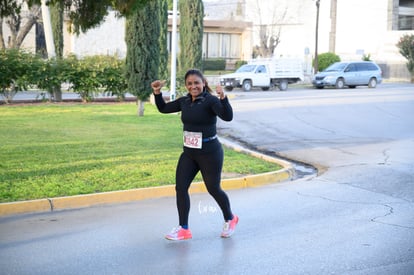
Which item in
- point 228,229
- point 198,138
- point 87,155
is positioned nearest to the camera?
point 198,138

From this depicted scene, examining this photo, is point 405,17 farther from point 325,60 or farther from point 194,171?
point 194,171

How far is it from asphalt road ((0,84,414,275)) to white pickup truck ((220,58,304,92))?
24.5 metres

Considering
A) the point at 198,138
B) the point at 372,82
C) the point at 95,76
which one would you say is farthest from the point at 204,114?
the point at 372,82

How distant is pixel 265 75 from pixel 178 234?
102ft

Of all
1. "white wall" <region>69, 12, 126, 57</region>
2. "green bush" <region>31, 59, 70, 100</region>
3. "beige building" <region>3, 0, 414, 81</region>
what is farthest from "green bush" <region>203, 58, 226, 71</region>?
"green bush" <region>31, 59, 70, 100</region>

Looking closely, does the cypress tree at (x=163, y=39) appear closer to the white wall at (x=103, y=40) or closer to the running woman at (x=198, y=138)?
the white wall at (x=103, y=40)

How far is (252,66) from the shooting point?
37.8 meters

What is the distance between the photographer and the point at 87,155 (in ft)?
39.2

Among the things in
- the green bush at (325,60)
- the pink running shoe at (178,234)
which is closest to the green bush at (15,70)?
the pink running shoe at (178,234)

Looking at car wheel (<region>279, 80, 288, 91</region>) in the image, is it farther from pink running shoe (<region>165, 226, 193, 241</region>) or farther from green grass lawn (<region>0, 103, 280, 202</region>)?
pink running shoe (<region>165, 226, 193, 241</region>)

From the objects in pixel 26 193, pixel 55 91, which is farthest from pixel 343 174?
pixel 55 91

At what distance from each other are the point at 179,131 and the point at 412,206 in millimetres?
8428

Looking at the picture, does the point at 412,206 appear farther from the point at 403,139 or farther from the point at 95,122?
the point at 95,122

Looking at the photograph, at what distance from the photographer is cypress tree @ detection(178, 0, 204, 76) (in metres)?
28.7
